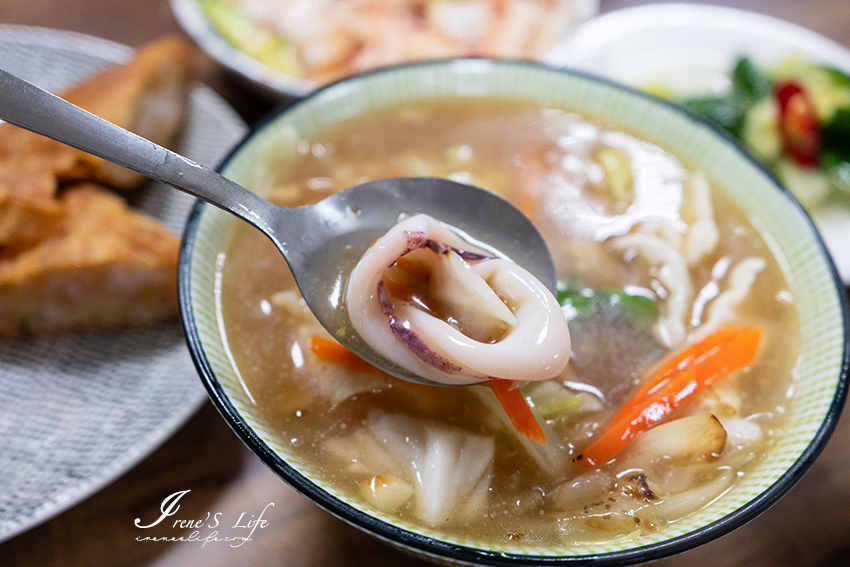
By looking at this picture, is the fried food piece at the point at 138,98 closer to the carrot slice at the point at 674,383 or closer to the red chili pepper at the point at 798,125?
the carrot slice at the point at 674,383

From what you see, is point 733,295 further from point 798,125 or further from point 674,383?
point 798,125

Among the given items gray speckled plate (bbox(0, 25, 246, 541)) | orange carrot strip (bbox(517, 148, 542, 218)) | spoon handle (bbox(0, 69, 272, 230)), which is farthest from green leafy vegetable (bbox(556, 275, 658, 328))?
gray speckled plate (bbox(0, 25, 246, 541))

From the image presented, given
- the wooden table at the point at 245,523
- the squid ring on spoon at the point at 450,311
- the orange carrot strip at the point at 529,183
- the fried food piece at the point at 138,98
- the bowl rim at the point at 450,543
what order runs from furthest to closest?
the fried food piece at the point at 138,98 → the orange carrot strip at the point at 529,183 → the wooden table at the point at 245,523 → the squid ring on spoon at the point at 450,311 → the bowl rim at the point at 450,543

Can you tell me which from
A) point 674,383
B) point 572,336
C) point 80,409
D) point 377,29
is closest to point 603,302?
point 572,336

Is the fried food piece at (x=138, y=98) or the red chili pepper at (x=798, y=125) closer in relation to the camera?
the fried food piece at (x=138, y=98)

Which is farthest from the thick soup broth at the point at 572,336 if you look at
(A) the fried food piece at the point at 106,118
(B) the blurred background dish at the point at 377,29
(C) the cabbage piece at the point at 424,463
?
(B) the blurred background dish at the point at 377,29

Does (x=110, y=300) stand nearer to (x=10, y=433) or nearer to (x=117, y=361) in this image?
(x=117, y=361)

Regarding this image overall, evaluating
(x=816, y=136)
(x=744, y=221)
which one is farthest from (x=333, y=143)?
(x=816, y=136)
